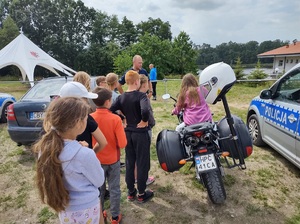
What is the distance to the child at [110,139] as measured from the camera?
2.47 meters

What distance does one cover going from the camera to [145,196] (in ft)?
10.4

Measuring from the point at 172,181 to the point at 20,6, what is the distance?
4957 centimetres

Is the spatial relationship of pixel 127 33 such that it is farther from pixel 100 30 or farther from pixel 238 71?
pixel 238 71

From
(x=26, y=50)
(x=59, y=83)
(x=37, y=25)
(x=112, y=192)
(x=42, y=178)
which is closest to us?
(x=42, y=178)

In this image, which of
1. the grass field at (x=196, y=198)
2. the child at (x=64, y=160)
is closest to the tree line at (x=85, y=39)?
the grass field at (x=196, y=198)

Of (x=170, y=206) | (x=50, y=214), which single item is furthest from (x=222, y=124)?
(x=50, y=214)

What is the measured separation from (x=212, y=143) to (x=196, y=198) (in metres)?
0.92

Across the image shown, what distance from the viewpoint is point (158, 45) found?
132ft

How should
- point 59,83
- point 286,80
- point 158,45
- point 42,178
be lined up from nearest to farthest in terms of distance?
1. point 42,178
2. point 286,80
3. point 59,83
4. point 158,45

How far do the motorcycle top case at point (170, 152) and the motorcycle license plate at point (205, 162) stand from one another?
22cm

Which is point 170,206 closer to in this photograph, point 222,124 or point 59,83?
point 222,124

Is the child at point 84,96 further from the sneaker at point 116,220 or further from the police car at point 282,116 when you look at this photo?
the police car at point 282,116

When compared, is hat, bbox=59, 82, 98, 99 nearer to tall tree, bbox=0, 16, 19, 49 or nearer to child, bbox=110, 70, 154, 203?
child, bbox=110, 70, 154, 203

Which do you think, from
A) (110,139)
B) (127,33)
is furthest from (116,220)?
(127,33)
